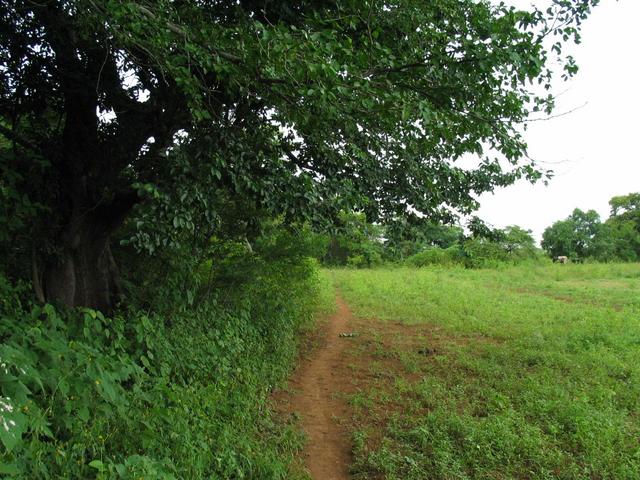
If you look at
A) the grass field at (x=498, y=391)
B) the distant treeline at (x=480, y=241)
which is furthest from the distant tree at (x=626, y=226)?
the grass field at (x=498, y=391)

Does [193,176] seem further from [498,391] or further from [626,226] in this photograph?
[626,226]

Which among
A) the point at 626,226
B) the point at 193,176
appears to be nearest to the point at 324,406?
the point at 193,176

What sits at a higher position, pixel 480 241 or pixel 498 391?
pixel 480 241

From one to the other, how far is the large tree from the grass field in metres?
2.51

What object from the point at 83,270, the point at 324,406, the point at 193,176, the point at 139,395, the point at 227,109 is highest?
the point at 227,109

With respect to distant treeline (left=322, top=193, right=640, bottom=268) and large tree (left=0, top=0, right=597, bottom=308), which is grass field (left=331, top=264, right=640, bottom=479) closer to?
distant treeline (left=322, top=193, right=640, bottom=268)

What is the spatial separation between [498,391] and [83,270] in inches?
216

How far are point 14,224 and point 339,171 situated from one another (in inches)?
148

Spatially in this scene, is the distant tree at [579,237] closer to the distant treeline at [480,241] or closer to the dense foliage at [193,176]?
the distant treeline at [480,241]

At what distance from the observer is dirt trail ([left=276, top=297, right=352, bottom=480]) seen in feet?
14.0

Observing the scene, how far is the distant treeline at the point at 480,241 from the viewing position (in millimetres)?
6238

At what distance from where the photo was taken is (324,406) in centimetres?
556

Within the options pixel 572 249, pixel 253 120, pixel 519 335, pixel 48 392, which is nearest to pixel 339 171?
pixel 253 120

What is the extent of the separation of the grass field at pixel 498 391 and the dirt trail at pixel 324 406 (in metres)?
0.18
